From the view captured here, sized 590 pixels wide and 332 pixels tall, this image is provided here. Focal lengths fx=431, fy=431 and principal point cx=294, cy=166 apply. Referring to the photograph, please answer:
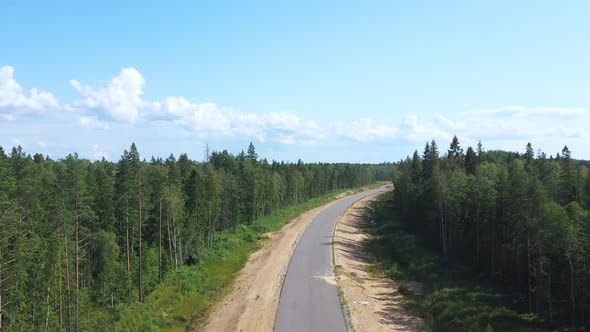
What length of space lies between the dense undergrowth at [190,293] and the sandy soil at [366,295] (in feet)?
31.7

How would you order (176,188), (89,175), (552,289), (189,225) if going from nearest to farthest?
1. (552,289)
2. (176,188)
3. (89,175)
4. (189,225)

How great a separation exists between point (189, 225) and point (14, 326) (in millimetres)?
31676

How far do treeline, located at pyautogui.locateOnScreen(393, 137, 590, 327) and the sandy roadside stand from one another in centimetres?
1975

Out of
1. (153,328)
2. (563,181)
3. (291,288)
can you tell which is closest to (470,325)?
(291,288)

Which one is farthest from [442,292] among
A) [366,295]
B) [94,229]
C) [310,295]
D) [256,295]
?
[94,229]

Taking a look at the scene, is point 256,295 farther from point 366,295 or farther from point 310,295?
point 366,295

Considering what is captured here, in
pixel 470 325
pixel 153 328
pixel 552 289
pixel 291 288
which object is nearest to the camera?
pixel 153 328

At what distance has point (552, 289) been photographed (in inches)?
1483

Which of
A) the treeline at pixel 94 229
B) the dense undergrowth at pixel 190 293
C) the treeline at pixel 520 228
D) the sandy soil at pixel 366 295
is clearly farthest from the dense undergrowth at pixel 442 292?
the treeline at pixel 94 229

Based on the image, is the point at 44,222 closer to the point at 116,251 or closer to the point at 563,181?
the point at 116,251

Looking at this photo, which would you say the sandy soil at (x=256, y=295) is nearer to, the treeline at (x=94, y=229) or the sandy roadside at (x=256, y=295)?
the sandy roadside at (x=256, y=295)

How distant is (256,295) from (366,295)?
852cm

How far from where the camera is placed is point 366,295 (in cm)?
3309

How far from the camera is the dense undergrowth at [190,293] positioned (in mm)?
27719
